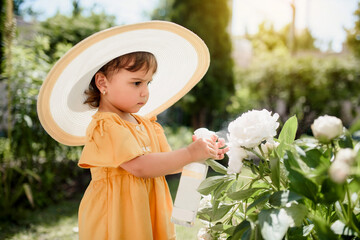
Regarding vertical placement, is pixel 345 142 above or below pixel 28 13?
below

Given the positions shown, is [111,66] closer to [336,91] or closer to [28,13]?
[336,91]

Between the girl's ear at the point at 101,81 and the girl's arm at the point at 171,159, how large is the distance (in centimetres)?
39

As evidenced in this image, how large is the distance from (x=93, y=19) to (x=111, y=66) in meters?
4.04

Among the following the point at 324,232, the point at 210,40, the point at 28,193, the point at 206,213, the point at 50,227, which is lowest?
the point at 50,227

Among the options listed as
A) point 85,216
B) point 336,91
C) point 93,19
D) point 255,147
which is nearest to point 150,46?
point 255,147

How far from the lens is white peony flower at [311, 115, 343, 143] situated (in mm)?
1008

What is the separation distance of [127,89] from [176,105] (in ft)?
21.6

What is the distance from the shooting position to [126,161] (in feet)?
5.06

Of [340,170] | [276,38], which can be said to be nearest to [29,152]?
[340,170]

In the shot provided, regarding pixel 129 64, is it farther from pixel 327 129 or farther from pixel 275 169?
pixel 327 129

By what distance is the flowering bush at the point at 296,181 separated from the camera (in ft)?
3.40

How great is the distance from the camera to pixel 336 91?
905cm

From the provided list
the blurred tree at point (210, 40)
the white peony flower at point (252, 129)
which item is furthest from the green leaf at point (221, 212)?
the blurred tree at point (210, 40)

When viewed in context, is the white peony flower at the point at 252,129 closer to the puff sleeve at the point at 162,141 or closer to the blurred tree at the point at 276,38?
the puff sleeve at the point at 162,141
